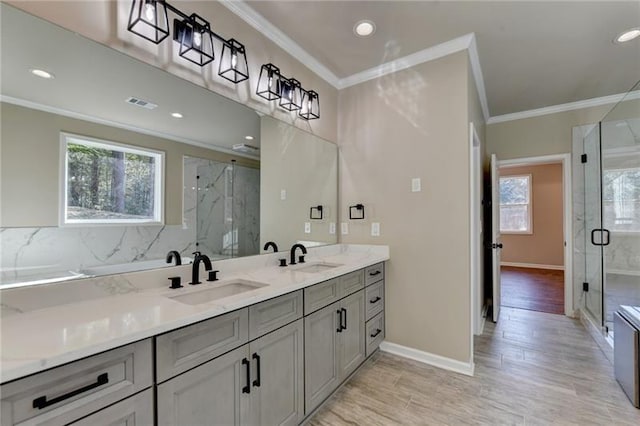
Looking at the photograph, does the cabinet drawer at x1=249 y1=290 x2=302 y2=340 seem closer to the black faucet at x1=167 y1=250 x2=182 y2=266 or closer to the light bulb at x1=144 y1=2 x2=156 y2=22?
the black faucet at x1=167 y1=250 x2=182 y2=266

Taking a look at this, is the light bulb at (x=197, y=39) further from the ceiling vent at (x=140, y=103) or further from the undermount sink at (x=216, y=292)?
the undermount sink at (x=216, y=292)

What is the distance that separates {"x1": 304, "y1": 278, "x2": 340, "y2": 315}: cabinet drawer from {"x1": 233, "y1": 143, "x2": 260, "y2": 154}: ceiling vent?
3.62 ft

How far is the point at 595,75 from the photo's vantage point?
305cm

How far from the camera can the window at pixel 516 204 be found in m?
7.21

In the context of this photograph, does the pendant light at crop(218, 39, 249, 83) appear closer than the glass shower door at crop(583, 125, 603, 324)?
Yes

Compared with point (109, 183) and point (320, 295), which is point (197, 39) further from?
point (320, 295)

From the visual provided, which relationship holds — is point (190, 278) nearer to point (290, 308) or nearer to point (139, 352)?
point (290, 308)

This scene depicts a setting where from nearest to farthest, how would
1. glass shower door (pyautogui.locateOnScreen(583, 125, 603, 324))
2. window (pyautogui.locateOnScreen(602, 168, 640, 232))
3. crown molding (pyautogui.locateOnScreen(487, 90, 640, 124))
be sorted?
window (pyautogui.locateOnScreen(602, 168, 640, 232))
glass shower door (pyautogui.locateOnScreen(583, 125, 603, 324))
crown molding (pyautogui.locateOnScreen(487, 90, 640, 124))

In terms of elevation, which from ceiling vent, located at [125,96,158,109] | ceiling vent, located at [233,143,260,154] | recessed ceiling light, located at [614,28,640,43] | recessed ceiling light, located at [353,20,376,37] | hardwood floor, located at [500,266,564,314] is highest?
recessed ceiling light, located at [614,28,640,43]

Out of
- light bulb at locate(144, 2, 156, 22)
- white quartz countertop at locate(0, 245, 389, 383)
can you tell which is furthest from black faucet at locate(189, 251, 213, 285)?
light bulb at locate(144, 2, 156, 22)

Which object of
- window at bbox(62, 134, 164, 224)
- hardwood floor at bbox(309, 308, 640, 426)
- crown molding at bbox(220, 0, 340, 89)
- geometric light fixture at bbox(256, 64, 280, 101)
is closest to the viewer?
window at bbox(62, 134, 164, 224)

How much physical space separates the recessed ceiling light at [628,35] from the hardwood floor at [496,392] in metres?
2.79

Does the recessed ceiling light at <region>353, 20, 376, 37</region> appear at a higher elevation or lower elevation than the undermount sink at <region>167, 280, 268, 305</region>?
higher

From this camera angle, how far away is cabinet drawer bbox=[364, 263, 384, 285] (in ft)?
8.14
